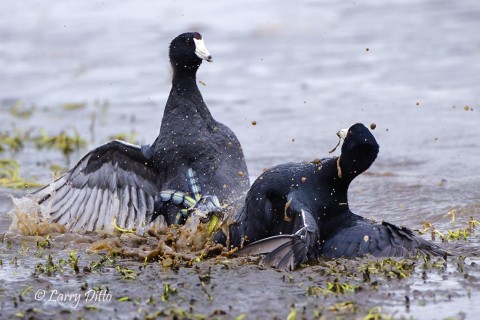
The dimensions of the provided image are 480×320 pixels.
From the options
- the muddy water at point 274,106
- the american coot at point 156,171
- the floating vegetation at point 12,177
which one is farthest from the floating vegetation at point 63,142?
the american coot at point 156,171

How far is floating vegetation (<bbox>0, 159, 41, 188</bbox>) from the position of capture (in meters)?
9.55

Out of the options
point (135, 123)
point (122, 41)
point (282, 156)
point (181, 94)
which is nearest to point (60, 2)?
point (122, 41)

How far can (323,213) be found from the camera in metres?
6.64

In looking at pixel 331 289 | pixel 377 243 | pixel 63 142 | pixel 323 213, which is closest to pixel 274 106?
pixel 63 142

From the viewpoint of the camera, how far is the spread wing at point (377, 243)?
21.1ft

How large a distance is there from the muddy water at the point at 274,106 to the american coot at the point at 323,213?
0.25 metres

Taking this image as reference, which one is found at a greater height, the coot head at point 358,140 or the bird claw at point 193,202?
the coot head at point 358,140

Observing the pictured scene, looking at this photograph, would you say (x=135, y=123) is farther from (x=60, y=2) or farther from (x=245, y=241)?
(x=60, y=2)

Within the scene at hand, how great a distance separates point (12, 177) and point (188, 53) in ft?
8.30

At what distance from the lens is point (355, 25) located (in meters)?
16.6

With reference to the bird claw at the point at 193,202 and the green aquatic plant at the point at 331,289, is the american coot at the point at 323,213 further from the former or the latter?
the green aquatic plant at the point at 331,289

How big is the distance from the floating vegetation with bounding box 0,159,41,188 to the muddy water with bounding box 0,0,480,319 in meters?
0.24

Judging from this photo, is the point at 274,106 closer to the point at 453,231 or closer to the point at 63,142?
the point at 63,142
